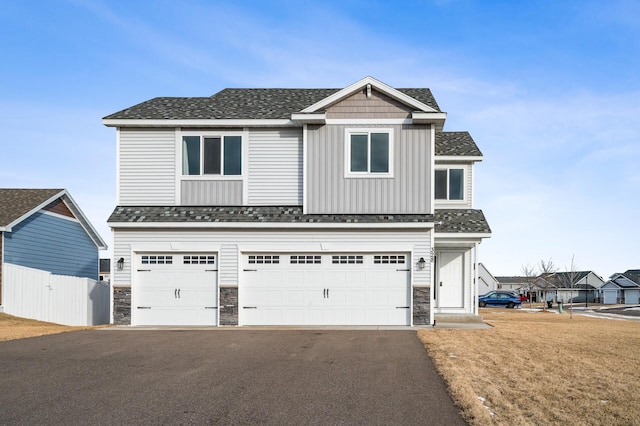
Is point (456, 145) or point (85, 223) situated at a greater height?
point (456, 145)

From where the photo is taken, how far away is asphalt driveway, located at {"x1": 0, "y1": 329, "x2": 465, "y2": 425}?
806cm

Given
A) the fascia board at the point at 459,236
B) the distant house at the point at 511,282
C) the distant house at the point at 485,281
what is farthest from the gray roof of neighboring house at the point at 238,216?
the distant house at the point at 511,282

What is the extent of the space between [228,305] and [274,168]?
455 cm

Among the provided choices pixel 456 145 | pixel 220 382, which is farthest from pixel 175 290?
pixel 456 145

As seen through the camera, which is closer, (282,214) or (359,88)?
(282,214)

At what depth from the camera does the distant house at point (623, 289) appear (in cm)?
8188

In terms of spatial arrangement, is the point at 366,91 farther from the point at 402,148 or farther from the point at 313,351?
the point at 313,351

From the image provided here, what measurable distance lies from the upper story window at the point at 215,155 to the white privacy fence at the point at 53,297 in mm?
7071

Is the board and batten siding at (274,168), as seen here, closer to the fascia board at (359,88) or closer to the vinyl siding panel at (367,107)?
the fascia board at (359,88)

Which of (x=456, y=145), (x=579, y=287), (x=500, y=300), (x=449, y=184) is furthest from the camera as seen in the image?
(x=579, y=287)

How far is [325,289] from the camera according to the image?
20125mm

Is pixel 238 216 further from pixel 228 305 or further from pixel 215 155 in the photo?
pixel 228 305

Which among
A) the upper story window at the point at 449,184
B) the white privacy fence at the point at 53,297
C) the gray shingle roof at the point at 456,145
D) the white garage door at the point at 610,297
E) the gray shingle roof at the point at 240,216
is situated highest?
the gray shingle roof at the point at 456,145

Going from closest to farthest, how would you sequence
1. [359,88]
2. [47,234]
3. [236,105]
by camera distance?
[359,88] < [236,105] < [47,234]
